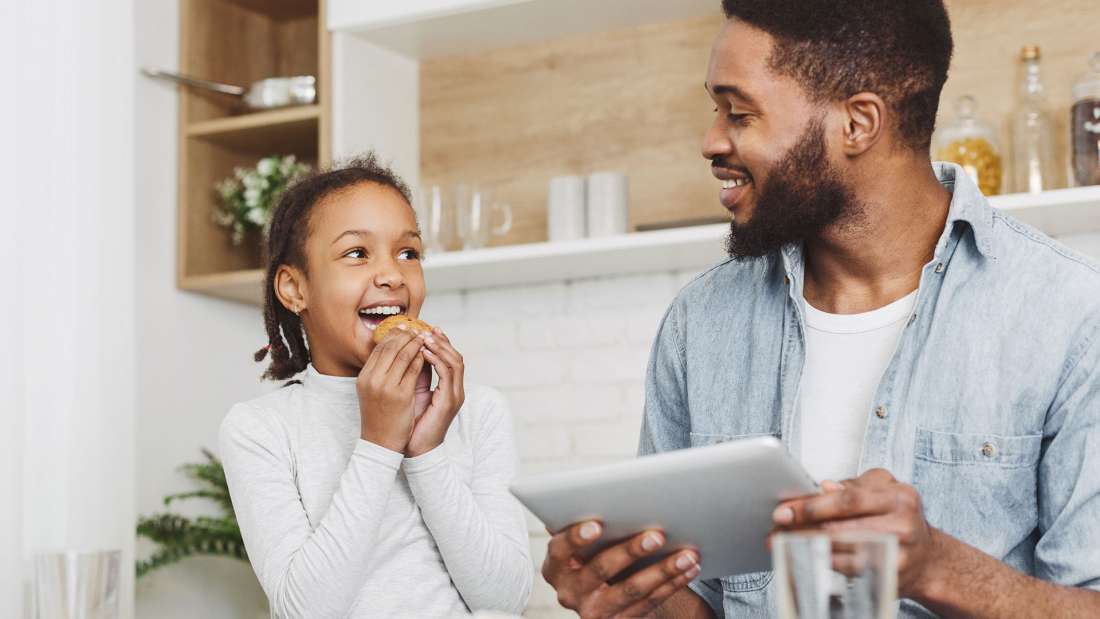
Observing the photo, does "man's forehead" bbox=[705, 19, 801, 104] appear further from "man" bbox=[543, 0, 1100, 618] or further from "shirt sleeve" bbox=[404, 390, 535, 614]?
"shirt sleeve" bbox=[404, 390, 535, 614]

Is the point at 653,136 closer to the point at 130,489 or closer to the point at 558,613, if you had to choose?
the point at 558,613

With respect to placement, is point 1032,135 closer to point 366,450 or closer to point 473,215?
point 473,215

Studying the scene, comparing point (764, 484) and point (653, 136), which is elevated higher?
point (653, 136)

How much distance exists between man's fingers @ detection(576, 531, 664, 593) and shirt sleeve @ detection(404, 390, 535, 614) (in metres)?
0.35

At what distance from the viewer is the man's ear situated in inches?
61.4

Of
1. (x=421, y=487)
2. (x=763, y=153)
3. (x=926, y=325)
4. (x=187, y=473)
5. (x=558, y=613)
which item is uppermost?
(x=763, y=153)

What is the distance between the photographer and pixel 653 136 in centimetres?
285

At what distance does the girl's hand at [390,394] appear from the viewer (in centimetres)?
158

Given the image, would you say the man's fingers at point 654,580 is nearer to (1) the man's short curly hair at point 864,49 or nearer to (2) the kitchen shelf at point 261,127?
(1) the man's short curly hair at point 864,49

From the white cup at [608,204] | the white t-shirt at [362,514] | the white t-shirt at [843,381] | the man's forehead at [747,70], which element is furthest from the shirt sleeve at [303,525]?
the white cup at [608,204]

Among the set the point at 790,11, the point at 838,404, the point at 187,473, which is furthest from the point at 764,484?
the point at 187,473

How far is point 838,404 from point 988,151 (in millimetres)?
1043

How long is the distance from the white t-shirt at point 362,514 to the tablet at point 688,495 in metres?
0.38

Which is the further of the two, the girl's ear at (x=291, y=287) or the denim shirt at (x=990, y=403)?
the girl's ear at (x=291, y=287)
